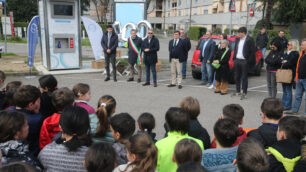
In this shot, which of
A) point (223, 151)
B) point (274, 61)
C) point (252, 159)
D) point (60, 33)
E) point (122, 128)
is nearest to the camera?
point (252, 159)

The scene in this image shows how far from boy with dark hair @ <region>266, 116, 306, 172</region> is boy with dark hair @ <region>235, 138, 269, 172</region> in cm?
50

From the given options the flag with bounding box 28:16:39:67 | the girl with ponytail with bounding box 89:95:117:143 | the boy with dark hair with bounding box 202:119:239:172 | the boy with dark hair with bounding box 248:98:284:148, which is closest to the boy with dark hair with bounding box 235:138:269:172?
the boy with dark hair with bounding box 202:119:239:172

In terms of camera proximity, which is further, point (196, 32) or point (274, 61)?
point (196, 32)

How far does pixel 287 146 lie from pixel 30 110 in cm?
267

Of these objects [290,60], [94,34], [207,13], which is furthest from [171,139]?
[207,13]

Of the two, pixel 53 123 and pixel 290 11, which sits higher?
pixel 290 11

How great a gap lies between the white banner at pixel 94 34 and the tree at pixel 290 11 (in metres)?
18.3

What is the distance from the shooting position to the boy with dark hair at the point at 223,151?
2427mm

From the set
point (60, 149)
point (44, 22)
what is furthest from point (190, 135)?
point (44, 22)

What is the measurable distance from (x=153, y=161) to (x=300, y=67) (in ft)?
17.2

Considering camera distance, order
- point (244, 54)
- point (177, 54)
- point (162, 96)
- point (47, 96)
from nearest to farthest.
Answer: point (47, 96), point (244, 54), point (162, 96), point (177, 54)

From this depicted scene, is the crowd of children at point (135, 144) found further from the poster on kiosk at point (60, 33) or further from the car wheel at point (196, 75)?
the poster on kiosk at point (60, 33)

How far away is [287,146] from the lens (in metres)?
2.38

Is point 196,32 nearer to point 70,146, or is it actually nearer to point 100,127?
point 100,127
